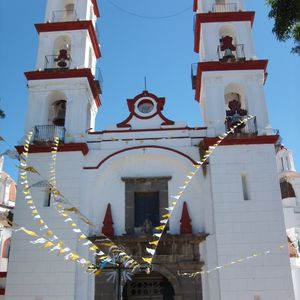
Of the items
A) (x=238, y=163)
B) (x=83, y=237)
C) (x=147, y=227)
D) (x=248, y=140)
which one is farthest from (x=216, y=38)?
(x=83, y=237)

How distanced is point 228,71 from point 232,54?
2.64 feet

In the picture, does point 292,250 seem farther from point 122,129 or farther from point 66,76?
point 66,76

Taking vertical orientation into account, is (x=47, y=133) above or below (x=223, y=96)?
below

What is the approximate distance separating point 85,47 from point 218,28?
5.26 m

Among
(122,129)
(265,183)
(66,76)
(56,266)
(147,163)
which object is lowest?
(56,266)

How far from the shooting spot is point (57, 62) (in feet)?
61.4

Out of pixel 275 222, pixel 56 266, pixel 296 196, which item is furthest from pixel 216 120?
pixel 296 196

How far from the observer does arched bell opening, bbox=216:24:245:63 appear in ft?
58.9

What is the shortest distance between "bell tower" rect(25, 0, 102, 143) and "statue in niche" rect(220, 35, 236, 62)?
5038 millimetres

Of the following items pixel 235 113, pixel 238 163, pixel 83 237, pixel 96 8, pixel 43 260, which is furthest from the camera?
pixel 96 8

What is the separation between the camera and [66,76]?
17.8 meters

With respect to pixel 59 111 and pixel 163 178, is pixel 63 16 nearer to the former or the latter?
pixel 59 111

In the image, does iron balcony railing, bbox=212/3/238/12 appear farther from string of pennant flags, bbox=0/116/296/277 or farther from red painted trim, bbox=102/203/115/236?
red painted trim, bbox=102/203/115/236

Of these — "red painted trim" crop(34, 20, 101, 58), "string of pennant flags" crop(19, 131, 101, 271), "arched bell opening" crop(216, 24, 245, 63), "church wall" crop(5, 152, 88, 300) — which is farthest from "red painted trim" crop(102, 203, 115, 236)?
"red painted trim" crop(34, 20, 101, 58)
